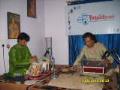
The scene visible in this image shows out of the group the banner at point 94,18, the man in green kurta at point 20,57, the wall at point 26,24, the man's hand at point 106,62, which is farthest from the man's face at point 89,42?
the wall at point 26,24

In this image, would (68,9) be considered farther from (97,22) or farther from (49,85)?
(49,85)

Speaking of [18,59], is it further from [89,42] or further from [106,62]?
[106,62]

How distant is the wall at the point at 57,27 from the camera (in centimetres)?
426

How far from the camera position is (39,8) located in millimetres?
4207

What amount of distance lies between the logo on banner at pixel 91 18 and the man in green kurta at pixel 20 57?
161cm

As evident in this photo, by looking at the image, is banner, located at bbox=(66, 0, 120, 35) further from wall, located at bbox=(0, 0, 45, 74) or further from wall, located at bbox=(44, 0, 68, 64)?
wall, located at bbox=(0, 0, 45, 74)

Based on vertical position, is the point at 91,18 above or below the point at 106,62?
above

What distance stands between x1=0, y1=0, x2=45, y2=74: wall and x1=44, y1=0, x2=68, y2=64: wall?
0.15 m

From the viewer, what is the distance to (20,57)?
2.75m

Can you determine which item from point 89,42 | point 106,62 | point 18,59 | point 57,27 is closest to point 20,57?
point 18,59

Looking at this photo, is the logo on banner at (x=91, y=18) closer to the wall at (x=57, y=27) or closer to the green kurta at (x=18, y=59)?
the wall at (x=57, y=27)

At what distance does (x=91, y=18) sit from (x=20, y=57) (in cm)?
187

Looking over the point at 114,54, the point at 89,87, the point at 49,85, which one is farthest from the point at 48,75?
the point at 114,54

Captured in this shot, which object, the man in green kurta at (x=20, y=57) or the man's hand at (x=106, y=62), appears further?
the man in green kurta at (x=20, y=57)
